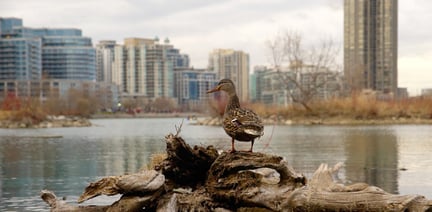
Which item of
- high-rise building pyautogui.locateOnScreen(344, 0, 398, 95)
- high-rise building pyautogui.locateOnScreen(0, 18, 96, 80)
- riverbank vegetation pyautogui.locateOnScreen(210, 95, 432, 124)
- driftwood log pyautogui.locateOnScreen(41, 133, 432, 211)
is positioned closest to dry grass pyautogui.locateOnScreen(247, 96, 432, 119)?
riverbank vegetation pyautogui.locateOnScreen(210, 95, 432, 124)

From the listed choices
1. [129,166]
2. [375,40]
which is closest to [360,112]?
[129,166]

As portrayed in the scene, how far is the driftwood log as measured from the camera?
8.22 meters

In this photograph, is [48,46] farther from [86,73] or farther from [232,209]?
[232,209]

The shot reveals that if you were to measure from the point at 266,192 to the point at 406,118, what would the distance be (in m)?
51.1

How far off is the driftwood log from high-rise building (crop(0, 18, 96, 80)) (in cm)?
15786

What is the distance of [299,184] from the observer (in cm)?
867

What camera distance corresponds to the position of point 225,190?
8.91m

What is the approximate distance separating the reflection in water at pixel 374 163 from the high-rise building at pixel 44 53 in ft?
469

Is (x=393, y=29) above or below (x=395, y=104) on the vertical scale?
above

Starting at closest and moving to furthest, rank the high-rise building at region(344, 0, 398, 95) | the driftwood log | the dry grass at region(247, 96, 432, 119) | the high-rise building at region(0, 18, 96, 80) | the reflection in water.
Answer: the driftwood log
the reflection in water
the dry grass at region(247, 96, 432, 119)
the high-rise building at region(344, 0, 398, 95)
the high-rise building at region(0, 18, 96, 80)

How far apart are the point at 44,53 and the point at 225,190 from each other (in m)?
172

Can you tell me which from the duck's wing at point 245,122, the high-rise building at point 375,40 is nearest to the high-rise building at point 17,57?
the high-rise building at point 375,40

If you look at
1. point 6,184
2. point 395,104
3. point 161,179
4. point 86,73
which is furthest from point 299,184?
point 86,73

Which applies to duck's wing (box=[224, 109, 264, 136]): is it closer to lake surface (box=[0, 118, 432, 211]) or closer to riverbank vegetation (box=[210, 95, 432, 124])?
lake surface (box=[0, 118, 432, 211])
